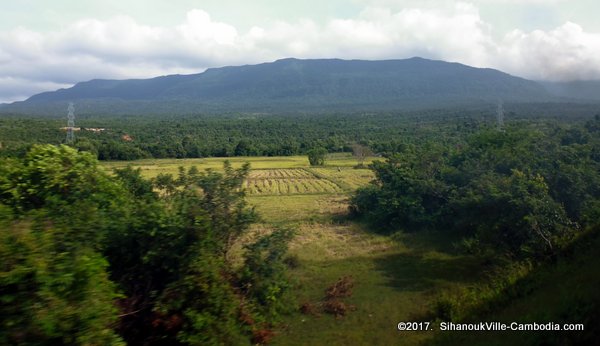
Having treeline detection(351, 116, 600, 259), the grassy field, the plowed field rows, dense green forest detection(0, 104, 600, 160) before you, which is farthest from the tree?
treeline detection(351, 116, 600, 259)

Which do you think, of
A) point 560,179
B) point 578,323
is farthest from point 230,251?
point 560,179

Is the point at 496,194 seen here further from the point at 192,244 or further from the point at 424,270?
the point at 192,244

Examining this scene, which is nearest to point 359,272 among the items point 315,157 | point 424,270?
point 424,270

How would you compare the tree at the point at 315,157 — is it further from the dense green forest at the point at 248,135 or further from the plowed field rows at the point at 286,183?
the dense green forest at the point at 248,135

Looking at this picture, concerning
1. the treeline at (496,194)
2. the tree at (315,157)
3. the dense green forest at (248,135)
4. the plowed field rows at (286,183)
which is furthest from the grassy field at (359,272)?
the dense green forest at (248,135)

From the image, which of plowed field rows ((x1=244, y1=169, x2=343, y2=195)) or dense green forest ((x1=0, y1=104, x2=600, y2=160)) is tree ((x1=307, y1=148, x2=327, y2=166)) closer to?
plowed field rows ((x1=244, y1=169, x2=343, y2=195))

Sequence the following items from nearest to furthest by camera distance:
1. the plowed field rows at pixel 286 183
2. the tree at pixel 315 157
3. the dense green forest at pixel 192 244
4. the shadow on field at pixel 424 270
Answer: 1. the dense green forest at pixel 192 244
2. the shadow on field at pixel 424 270
3. the plowed field rows at pixel 286 183
4. the tree at pixel 315 157

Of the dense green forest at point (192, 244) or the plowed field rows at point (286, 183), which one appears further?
the plowed field rows at point (286, 183)
